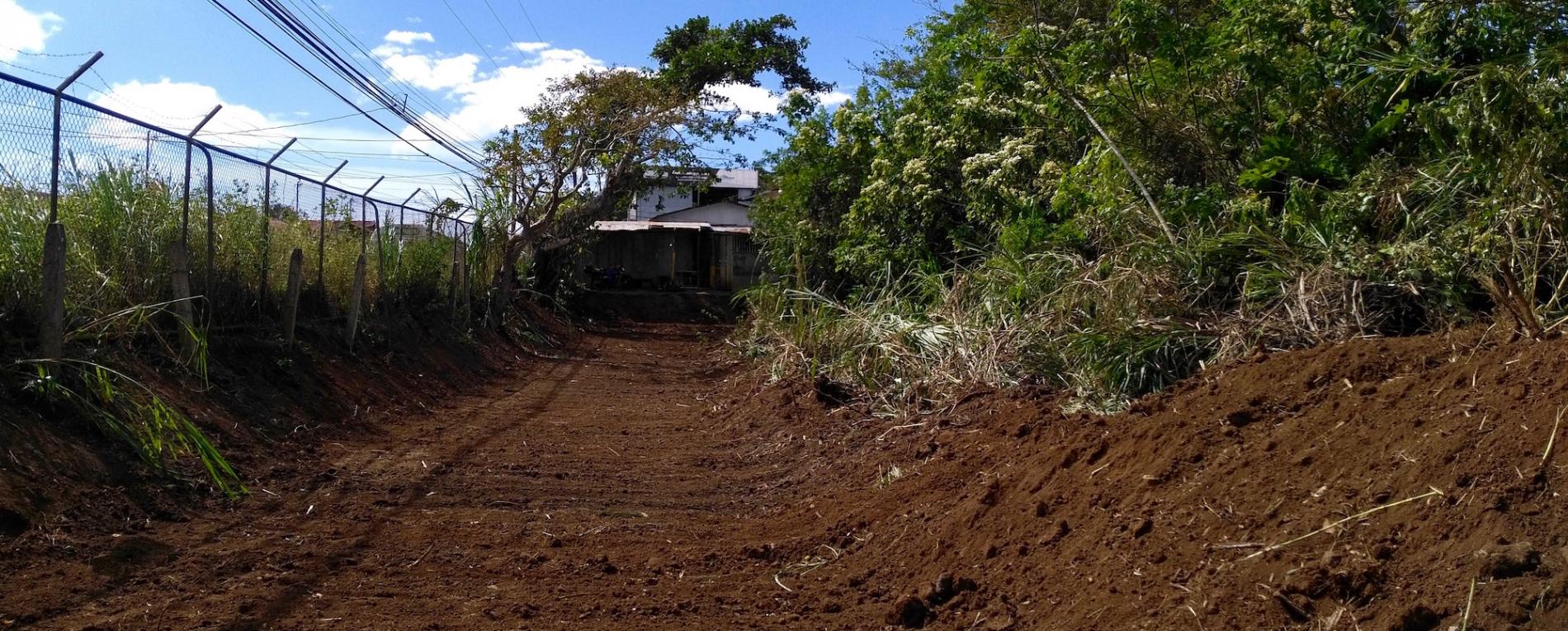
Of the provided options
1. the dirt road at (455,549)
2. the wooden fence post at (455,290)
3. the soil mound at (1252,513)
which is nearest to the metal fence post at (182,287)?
the dirt road at (455,549)

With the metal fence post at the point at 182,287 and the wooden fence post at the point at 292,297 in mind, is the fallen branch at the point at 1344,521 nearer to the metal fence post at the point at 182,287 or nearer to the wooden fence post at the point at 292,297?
the metal fence post at the point at 182,287

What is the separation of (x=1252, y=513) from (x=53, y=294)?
622 centimetres

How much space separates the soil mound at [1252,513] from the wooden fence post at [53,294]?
413cm

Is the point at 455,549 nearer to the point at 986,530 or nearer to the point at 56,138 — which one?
the point at 986,530

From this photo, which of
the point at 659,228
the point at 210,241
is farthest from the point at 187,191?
the point at 659,228

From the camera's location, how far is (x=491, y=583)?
498 cm

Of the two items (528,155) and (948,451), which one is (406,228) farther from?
(948,451)

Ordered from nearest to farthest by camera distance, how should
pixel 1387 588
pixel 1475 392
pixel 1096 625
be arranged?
pixel 1387 588, pixel 1096 625, pixel 1475 392

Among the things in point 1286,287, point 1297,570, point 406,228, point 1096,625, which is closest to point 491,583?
point 1096,625

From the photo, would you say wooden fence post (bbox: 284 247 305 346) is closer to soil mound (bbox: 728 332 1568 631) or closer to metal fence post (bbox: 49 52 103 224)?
metal fence post (bbox: 49 52 103 224)

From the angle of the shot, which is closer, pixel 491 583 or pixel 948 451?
pixel 491 583

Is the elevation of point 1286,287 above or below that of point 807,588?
above

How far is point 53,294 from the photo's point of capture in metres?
6.39

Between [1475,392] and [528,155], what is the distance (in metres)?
20.6
